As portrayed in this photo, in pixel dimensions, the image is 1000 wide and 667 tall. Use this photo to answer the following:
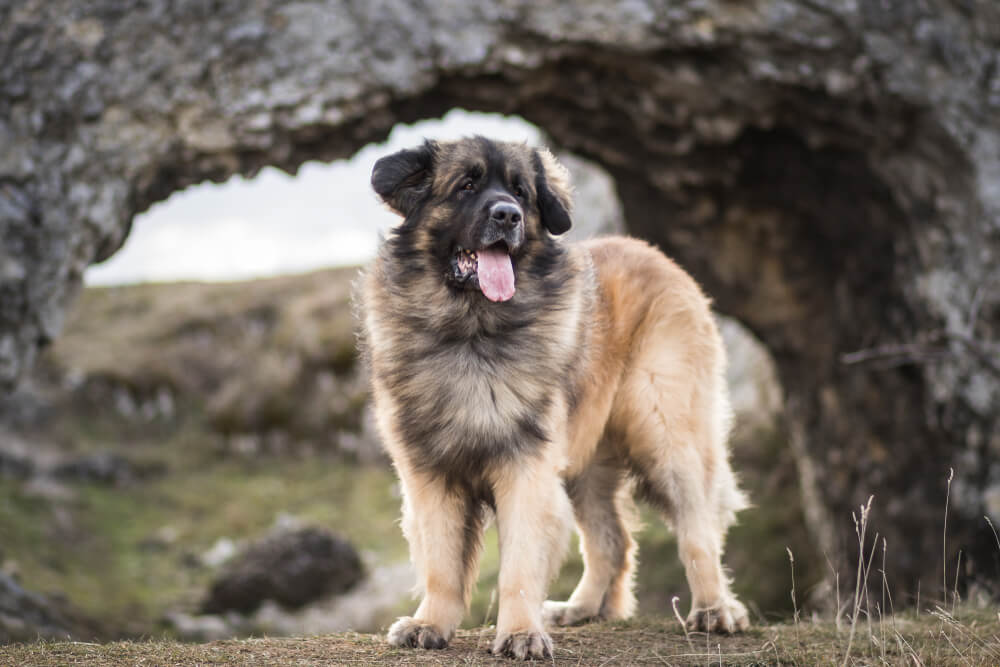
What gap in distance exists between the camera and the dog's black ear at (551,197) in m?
4.34

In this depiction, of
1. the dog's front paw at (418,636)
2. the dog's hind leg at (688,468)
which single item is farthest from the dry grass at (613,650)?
the dog's hind leg at (688,468)

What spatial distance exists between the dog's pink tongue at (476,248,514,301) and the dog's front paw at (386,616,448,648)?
146 cm

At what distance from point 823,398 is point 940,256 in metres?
2.07

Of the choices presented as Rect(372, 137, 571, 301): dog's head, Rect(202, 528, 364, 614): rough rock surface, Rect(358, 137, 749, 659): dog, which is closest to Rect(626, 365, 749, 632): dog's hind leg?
Rect(358, 137, 749, 659): dog

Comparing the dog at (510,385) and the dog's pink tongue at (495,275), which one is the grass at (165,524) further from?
the dog's pink tongue at (495,275)

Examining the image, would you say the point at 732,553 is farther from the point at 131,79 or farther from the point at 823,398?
the point at 131,79

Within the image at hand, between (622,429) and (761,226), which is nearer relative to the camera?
(622,429)

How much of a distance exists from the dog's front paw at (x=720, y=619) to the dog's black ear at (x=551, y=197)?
79.7 inches

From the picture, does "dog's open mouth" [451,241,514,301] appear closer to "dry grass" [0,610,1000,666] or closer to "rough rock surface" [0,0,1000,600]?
"dry grass" [0,610,1000,666]

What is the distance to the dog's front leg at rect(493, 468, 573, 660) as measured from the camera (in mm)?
3648

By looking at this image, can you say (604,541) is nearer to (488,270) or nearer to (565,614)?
(565,614)

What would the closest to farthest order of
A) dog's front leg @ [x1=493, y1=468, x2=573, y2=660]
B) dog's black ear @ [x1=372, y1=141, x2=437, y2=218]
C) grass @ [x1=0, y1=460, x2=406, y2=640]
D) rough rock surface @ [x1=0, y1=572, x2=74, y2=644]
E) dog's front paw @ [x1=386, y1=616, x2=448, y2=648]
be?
dog's front leg @ [x1=493, y1=468, x2=573, y2=660] < dog's front paw @ [x1=386, y1=616, x2=448, y2=648] < dog's black ear @ [x1=372, y1=141, x2=437, y2=218] < rough rock surface @ [x1=0, y1=572, x2=74, y2=644] < grass @ [x1=0, y1=460, x2=406, y2=640]

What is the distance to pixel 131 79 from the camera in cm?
611

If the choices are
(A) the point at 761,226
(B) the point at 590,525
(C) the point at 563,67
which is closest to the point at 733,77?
(C) the point at 563,67
